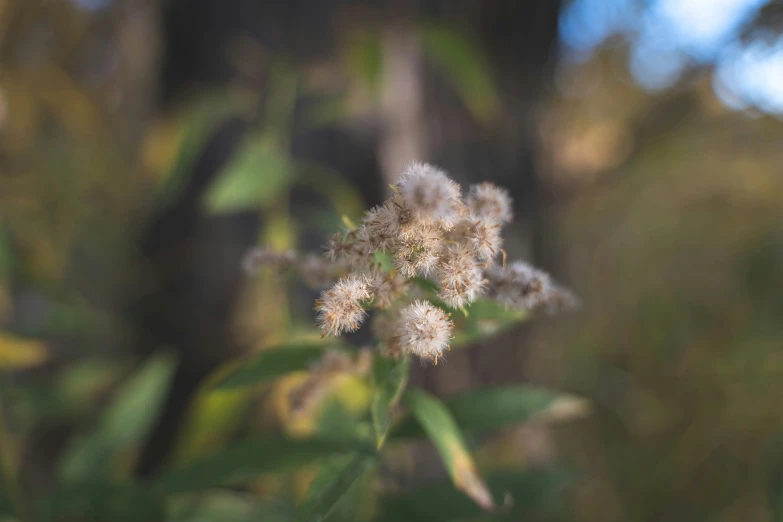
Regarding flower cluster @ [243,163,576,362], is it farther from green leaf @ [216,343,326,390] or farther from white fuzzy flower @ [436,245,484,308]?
green leaf @ [216,343,326,390]

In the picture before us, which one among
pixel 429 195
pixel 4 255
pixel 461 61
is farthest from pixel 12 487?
pixel 461 61

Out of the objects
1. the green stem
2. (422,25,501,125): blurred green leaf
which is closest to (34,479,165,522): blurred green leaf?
the green stem

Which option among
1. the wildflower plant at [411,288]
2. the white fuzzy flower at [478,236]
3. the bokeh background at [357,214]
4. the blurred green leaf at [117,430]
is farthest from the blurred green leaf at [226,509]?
the white fuzzy flower at [478,236]

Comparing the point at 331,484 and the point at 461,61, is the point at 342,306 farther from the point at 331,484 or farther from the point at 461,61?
the point at 461,61

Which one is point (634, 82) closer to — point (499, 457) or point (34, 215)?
point (499, 457)

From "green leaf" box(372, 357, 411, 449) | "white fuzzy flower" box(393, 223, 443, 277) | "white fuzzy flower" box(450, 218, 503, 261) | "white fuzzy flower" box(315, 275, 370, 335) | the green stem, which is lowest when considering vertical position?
the green stem

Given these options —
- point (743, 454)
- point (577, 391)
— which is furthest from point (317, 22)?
point (743, 454)

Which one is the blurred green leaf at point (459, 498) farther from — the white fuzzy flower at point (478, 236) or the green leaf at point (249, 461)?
the white fuzzy flower at point (478, 236)
